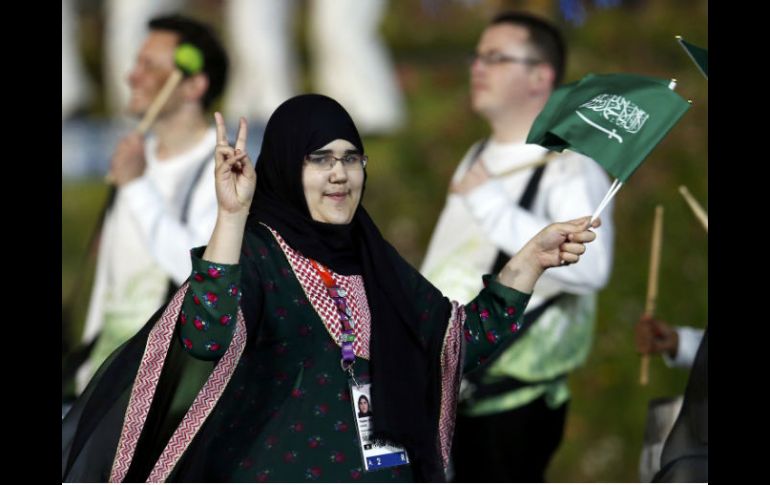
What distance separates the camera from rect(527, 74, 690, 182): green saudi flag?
357cm

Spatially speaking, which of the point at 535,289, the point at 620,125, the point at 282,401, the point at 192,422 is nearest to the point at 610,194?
the point at 620,125

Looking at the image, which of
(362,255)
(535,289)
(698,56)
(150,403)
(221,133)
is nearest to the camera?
(221,133)

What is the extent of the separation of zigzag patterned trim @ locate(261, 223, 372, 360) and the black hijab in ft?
0.06

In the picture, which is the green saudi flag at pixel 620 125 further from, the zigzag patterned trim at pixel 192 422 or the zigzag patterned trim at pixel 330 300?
the zigzag patterned trim at pixel 192 422

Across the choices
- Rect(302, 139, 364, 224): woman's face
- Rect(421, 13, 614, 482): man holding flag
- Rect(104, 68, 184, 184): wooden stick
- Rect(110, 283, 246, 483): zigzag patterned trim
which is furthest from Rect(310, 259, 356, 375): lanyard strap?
Rect(104, 68, 184, 184): wooden stick

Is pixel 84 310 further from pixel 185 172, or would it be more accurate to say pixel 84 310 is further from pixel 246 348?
pixel 246 348

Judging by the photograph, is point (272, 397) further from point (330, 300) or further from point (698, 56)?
point (698, 56)

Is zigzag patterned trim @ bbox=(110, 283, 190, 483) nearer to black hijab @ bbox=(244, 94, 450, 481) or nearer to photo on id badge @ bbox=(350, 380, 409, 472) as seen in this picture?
black hijab @ bbox=(244, 94, 450, 481)

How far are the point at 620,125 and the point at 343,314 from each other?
0.91 m

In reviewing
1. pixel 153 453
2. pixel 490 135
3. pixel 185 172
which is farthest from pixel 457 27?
Result: pixel 153 453

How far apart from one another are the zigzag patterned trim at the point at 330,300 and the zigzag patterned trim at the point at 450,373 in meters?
0.22

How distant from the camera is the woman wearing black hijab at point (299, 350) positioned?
10.3ft

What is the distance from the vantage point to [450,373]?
3.39 m

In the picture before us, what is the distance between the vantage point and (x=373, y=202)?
576cm
